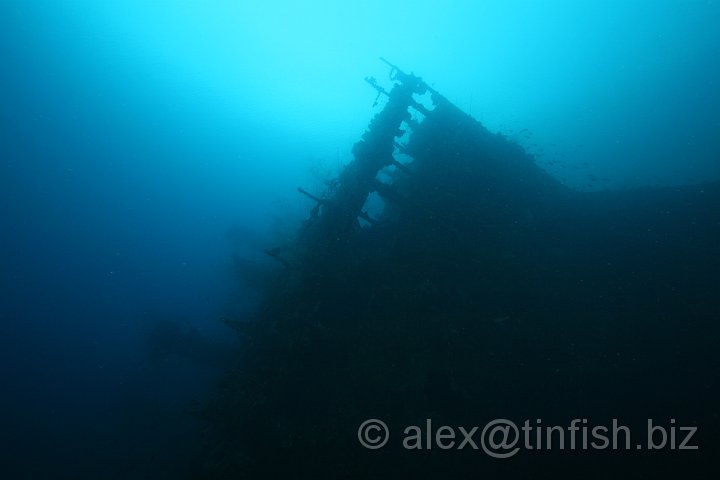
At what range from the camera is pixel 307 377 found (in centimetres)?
820

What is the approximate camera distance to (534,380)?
7.93 m

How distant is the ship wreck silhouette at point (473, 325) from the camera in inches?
283

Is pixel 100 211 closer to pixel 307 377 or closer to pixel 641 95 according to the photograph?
pixel 307 377

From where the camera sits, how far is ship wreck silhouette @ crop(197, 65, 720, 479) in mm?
7199

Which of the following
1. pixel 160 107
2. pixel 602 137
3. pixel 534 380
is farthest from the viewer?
pixel 160 107

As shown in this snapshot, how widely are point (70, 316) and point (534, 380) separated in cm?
3995

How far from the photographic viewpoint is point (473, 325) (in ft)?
28.8

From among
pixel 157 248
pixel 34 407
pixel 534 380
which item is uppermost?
pixel 157 248

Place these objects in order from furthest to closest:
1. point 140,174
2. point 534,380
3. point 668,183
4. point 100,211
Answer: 1. point 140,174
2. point 100,211
3. point 668,183
4. point 534,380

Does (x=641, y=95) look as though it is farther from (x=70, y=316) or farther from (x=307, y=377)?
(x=70, y=316)

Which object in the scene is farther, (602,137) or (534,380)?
(602,137)

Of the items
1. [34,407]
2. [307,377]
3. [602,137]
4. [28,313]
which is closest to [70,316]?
[28,313]

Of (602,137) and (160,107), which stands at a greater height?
(160,107)

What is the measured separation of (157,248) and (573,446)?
42163mm
